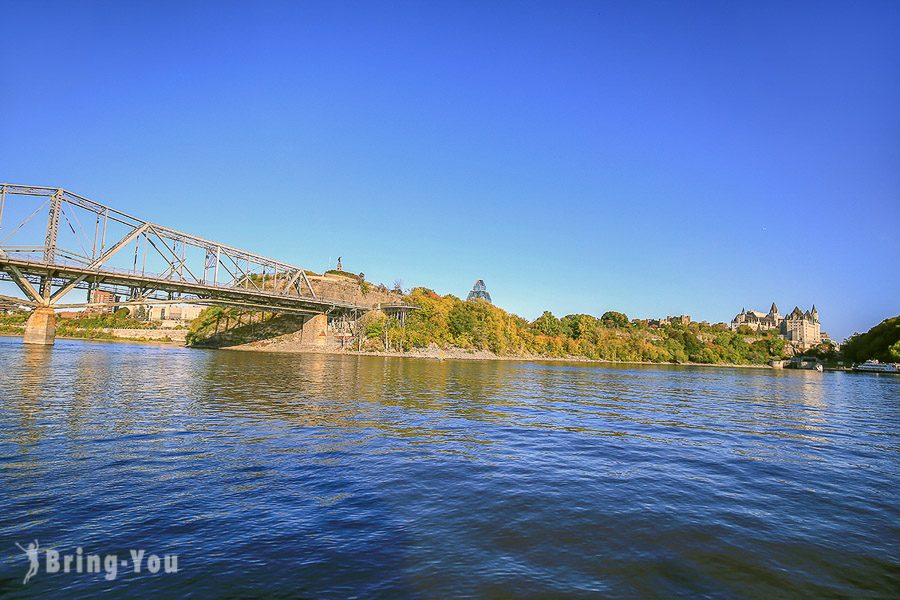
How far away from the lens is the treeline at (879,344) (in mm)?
118350

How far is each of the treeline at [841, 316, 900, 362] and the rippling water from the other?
135899 millimetres

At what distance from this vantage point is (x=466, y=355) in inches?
5030

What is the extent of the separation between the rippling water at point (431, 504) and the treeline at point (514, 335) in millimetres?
105534

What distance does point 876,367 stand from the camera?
120438mm

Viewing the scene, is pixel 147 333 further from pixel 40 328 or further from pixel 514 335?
pixel 514 335

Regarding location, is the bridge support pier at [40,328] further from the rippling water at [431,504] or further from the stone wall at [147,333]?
the stone wall at [147,333]

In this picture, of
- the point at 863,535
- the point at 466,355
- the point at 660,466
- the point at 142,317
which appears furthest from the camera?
the point at 142,317

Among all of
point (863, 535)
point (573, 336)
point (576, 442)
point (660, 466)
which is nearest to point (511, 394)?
point (576, 442)

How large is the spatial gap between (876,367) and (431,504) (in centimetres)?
15776

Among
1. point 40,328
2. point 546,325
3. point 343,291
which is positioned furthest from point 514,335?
point 40,328

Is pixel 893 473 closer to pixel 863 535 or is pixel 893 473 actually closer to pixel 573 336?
pixel 863 535

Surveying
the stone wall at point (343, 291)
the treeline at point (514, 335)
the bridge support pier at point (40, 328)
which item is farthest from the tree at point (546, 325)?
the bridge support pier at point (40, 328)

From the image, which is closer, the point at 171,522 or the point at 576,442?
the point at 171,522

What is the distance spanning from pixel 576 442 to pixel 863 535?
8.71 m
